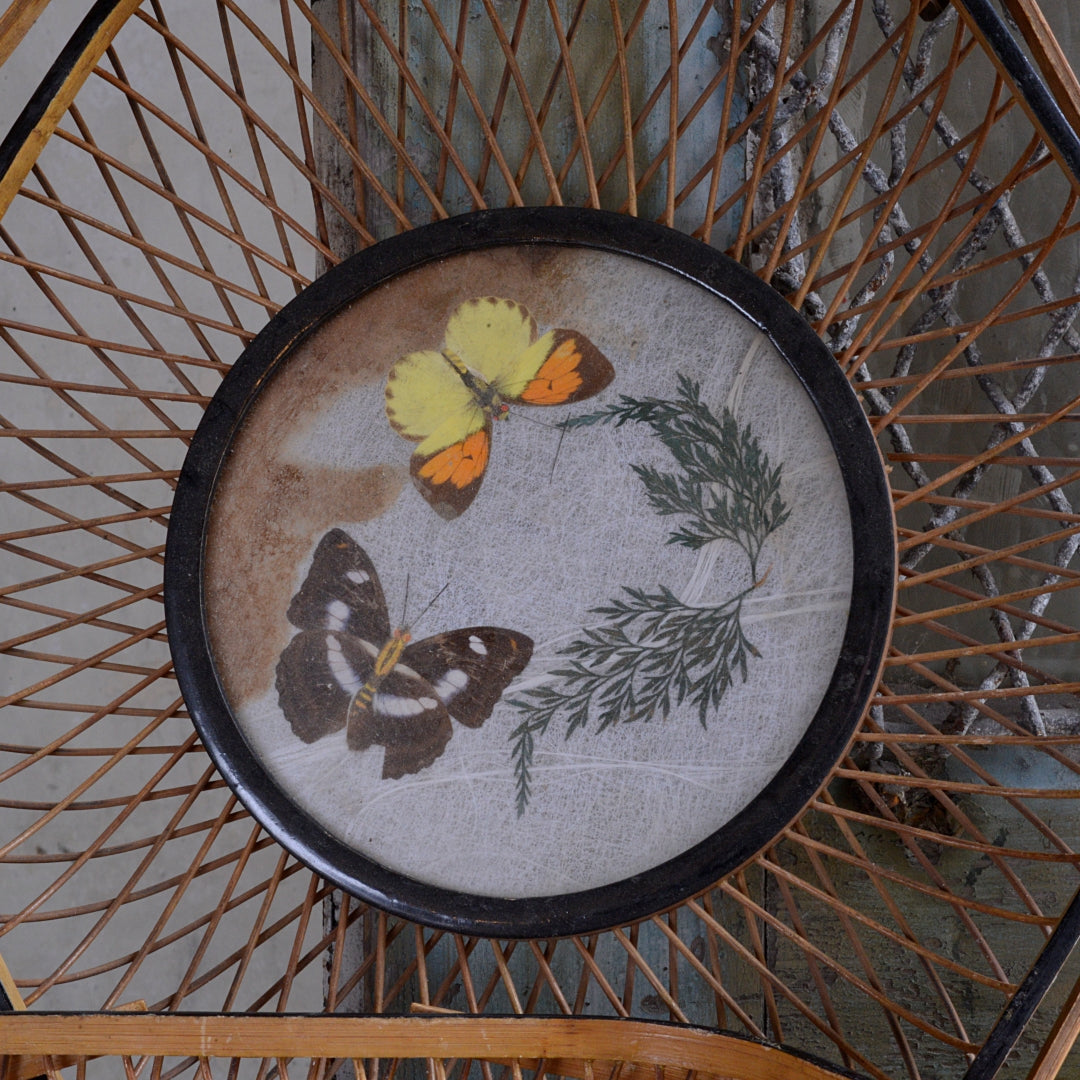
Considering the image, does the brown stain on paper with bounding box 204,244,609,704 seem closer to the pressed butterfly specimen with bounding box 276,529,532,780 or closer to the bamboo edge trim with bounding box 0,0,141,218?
the pressed butterfly specimen with bounding box 276,529,532,780

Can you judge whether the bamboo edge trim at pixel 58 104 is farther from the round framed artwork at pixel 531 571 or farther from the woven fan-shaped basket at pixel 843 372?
the round framed artwork at pixel 531 571

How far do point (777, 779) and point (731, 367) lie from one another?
0.93 feet

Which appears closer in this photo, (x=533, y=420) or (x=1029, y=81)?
(x=1029, y=81)

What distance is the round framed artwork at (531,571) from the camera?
27.7 inches

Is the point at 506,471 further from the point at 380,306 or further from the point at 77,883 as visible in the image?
the point at 77,883

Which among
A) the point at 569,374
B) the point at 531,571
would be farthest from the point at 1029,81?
the point at 531,571

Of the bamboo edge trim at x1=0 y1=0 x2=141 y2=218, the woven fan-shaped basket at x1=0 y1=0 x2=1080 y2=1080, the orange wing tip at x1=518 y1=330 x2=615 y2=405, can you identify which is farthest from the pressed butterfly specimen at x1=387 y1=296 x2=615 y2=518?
the bamboo edge trim at x1=0 y1=0 x2=141 y2=218

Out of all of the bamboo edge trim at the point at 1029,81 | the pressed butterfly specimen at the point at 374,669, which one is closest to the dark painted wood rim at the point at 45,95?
the pressed butterfly specimen at the point at 374,669

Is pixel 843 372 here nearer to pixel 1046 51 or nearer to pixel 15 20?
pixel 1046 51

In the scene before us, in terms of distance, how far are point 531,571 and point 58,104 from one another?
460 millimetres

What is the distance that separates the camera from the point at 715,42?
896mm

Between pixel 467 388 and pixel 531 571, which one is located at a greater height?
pixel 467 388

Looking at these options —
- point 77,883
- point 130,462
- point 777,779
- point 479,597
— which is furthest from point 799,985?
point 130,462

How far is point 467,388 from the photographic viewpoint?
2.51 ft
